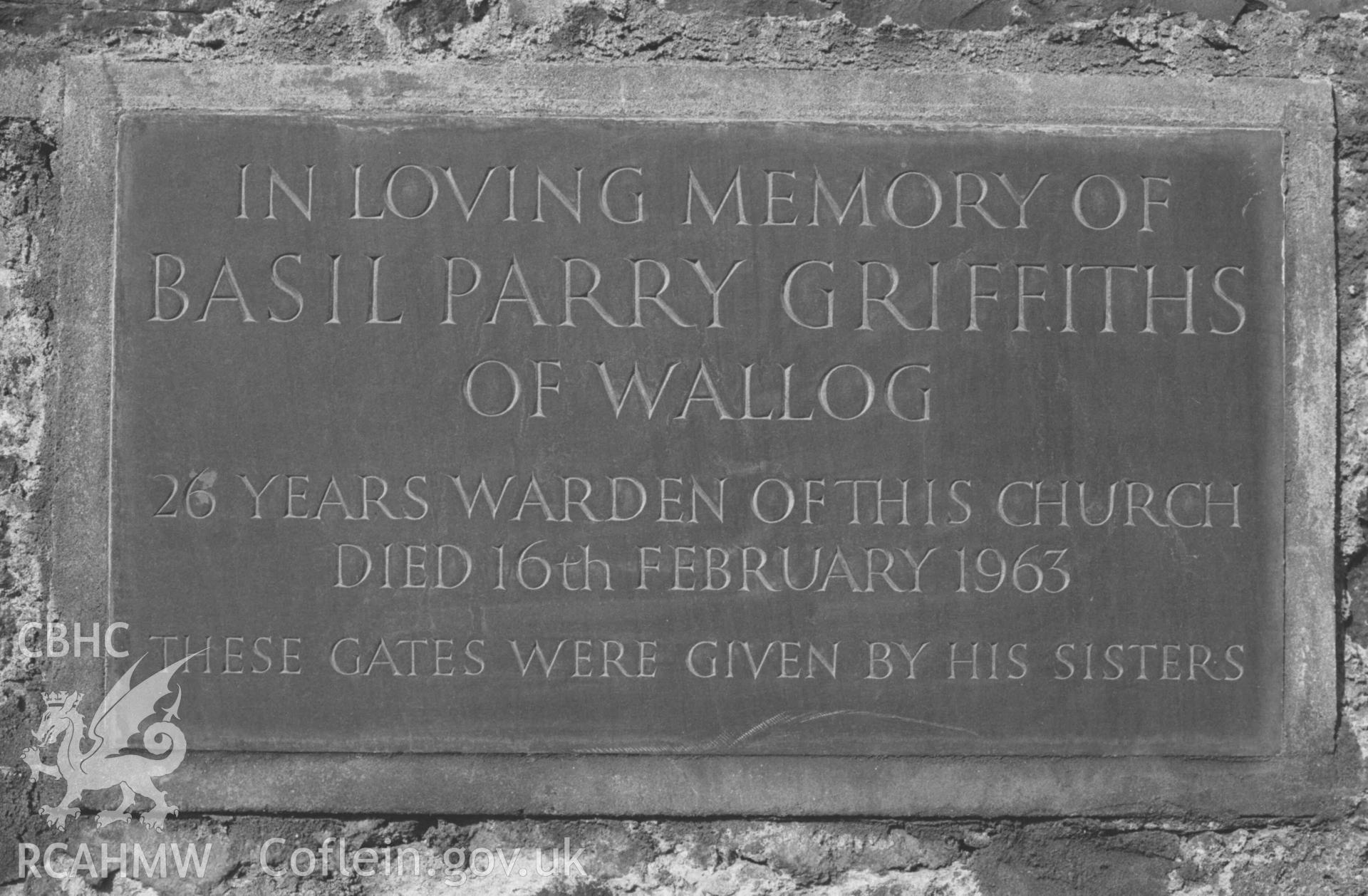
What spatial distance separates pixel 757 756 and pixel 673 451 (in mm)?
760

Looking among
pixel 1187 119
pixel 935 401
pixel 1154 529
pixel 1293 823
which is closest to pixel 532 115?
pixel 935 401

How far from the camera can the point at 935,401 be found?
8.26 ft

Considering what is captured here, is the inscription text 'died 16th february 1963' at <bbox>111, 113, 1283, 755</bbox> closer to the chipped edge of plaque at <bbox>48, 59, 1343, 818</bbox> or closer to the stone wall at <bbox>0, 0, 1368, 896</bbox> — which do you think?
the chipped edge of plaque at <bbox>48, 59, 1343, 818</bbox>

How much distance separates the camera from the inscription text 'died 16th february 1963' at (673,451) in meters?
2.50

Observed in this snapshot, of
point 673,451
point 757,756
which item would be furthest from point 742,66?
point 757,756

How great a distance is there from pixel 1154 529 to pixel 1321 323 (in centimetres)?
65

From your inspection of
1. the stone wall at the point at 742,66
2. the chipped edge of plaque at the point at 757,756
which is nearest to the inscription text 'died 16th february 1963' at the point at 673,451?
the chipped edge of plaque at the point at 757,756

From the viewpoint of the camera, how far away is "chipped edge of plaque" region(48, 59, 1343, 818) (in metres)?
2.50

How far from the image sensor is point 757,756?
251 centimetres

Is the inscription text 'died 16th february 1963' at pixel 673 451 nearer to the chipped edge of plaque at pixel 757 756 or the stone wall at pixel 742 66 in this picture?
the chipped edge of plaque at pixel 757 756

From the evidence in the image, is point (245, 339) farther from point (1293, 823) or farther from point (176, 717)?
point (1293, 823)

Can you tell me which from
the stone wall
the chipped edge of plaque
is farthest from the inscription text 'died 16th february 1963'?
the stone wall

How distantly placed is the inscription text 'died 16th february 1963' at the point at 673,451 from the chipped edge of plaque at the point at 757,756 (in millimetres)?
52

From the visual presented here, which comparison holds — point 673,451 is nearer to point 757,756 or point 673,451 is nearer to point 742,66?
point 757,756
